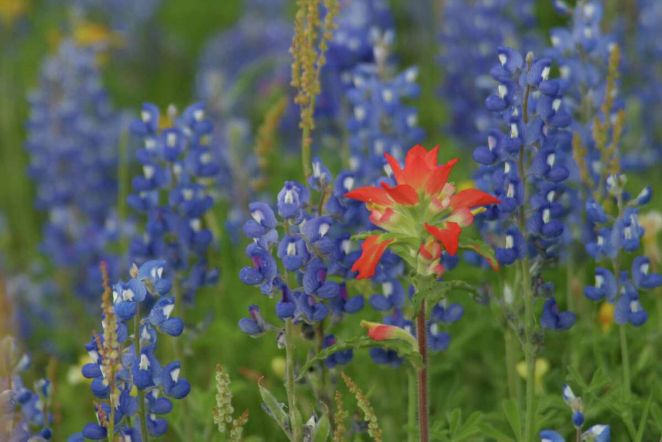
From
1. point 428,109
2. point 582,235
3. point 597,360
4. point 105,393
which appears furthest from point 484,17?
point 105,393

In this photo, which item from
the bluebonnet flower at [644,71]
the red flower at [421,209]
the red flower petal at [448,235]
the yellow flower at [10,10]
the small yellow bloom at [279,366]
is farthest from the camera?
the yellow flower at [10,10]

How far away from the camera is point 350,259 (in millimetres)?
2801

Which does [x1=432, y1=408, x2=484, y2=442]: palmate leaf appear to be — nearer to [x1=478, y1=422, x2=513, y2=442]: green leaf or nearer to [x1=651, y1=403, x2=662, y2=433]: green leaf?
[x1=478, y1=422, x2=513, y2=442]: green leaf

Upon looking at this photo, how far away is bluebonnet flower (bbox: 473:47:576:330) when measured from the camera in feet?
8.70

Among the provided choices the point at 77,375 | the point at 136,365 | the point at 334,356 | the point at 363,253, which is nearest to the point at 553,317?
the point at 334,356

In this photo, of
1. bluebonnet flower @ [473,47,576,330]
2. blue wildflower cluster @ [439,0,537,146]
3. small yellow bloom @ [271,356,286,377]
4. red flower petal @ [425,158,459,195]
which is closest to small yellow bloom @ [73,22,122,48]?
blue wildflower cluster @ [439,0,537,146]

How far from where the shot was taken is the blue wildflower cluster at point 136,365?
8.05 feet

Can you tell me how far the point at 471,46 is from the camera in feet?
17.4

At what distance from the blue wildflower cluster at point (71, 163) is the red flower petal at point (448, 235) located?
2.85m

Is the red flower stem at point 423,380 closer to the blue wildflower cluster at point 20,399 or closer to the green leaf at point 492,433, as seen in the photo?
the green leaf at point 492,433

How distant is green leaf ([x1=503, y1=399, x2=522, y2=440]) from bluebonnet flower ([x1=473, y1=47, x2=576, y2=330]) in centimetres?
22

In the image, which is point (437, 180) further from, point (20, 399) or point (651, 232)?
point (651, 232)

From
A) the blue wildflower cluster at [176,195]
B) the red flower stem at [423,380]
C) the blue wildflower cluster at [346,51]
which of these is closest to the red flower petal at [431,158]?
the red flower stem at [423,380]

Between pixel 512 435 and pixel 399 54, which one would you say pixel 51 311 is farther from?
pixel 399 54
